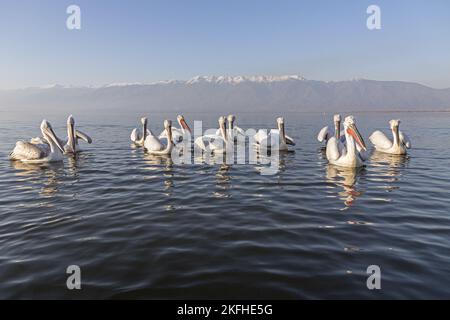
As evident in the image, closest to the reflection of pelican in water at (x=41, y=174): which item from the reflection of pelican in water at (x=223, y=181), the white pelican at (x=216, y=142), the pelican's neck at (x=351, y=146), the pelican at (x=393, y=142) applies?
the reflection of pelican in water at (x=223, y=181)

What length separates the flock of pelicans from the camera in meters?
12.5

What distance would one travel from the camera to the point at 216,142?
52.6ft

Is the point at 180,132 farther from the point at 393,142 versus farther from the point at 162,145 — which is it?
the point at 393,142

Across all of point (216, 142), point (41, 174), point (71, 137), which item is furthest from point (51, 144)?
point (216, 142)

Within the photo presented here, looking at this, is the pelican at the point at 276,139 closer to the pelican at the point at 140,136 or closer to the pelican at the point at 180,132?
the pelican at the point at 180,132

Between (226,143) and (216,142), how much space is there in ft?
1.69

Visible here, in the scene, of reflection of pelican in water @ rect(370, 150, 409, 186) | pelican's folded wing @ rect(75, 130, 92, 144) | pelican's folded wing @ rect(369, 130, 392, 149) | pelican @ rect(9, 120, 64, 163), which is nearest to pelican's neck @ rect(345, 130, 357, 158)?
reflection of pelican in water @ rect(370, 150, 409, 186)

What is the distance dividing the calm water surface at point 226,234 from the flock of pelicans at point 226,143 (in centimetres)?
126

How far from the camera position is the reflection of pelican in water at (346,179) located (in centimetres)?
889

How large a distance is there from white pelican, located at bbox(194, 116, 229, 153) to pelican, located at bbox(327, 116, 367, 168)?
17.4ft

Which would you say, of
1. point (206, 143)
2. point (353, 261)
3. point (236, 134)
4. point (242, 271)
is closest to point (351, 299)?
point (353, 261)

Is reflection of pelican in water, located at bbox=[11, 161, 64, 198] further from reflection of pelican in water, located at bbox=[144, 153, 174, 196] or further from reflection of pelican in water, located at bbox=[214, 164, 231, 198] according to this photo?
reflection of pelican in water, located at bbox=[214, 164, 231, 198]
